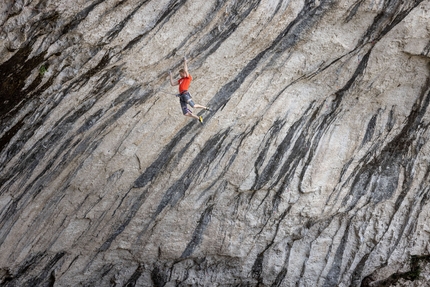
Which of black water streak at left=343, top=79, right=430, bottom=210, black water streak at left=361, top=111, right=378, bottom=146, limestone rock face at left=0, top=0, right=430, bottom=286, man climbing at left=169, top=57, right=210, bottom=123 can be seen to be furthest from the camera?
black water streak at left=361, top=111, right=378, bottom=146

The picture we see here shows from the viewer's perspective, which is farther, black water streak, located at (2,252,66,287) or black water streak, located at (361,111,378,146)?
black water streak, located at (2,252,66,287)

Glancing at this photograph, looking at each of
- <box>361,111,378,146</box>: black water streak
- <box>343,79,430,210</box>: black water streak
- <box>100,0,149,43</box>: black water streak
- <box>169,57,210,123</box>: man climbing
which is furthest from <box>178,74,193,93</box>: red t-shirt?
<box>343,79,430,210</box>: black water streak

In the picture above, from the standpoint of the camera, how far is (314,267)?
10711mm

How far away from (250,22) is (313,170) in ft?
11.0

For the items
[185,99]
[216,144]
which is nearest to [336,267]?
[216,144]

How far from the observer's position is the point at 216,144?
10.0 meters

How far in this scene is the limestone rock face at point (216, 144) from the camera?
29.1 ft

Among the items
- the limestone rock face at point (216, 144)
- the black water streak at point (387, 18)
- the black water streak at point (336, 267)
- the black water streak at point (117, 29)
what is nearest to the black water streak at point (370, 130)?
the limestone rock face at point (216, 144)

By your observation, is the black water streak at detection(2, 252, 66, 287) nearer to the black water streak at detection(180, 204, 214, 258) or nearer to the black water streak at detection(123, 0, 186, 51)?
the black water streak at detection(180, 204, 214, 258)

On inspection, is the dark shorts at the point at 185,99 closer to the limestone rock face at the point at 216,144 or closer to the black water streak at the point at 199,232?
the limestone rock face at the point at 216,144

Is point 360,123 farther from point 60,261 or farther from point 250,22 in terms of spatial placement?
point 60,261

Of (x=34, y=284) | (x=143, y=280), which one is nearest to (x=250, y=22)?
(x=143, y=280)

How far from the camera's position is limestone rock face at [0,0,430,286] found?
8867mm

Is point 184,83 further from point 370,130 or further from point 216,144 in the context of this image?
point 370,130
